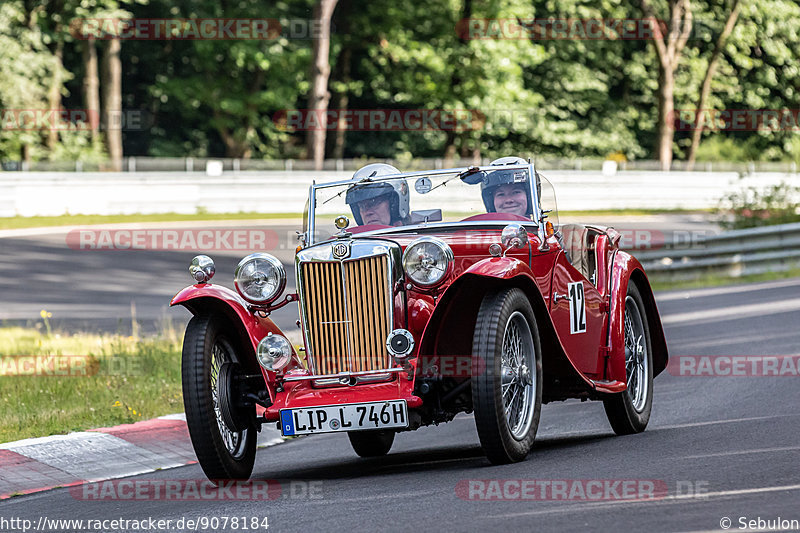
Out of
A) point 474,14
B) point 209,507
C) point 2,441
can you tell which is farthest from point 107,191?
point 209,507

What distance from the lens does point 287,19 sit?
4619cm

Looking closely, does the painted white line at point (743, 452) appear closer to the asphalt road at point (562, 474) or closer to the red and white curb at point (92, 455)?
the asphalt road at point (562, 474)

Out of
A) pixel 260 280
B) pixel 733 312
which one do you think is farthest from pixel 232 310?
pixel 733 312

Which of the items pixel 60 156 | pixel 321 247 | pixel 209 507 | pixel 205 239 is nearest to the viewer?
pixel 209 507

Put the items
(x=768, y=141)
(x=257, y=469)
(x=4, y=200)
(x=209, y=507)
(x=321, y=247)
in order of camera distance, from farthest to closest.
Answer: (x=768, y=141) < (x=4, y=200) < (x=257, y=469) < (x=321, y=247) < (x=209, y=507)

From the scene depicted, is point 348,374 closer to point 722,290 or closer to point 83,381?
point 83,381

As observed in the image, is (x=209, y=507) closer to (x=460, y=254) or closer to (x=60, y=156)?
(x=460, y=254)

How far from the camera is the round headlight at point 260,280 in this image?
23.9 feet

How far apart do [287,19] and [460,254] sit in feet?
132

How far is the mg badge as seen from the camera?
23.0ft

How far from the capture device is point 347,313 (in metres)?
7.06

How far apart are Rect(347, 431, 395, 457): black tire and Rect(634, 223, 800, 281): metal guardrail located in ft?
38.5

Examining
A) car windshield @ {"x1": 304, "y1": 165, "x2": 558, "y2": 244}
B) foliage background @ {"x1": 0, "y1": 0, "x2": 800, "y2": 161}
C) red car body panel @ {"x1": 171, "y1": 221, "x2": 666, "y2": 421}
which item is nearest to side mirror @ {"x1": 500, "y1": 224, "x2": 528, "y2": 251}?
red car body panel @ {"x1": 171, "y1": 221, "x2": 666, "y2": 421}

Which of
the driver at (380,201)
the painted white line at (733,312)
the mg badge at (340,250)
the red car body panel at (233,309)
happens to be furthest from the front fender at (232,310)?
the painted white line at (733,312)
